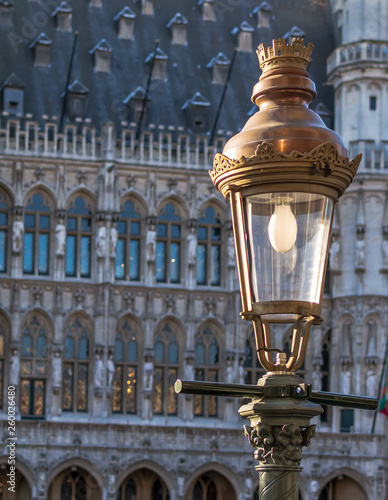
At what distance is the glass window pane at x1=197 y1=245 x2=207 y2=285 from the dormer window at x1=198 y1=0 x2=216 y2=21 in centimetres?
845

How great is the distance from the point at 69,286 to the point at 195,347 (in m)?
4.09

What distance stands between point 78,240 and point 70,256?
0.51m

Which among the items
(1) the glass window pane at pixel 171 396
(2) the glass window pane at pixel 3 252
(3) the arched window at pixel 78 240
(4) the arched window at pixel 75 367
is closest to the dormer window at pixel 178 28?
(3) the arched window at pixel 78 240

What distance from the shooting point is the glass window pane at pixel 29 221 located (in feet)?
121

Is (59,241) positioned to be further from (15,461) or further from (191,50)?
(191,50)

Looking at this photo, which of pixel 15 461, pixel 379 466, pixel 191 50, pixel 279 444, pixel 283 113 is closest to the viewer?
pixel 279 444

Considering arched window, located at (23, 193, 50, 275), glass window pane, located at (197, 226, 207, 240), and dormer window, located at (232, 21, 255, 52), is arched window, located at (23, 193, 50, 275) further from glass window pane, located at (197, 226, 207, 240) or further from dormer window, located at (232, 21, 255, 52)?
dormer window, located at (232, 21, 255, 52)

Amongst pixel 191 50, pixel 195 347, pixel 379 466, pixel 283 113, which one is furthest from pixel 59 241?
pixel 283 113

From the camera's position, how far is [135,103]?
128ft

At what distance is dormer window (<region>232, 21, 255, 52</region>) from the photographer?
4212cm

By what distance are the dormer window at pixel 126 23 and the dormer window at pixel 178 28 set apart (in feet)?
4.06

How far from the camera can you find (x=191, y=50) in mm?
41594

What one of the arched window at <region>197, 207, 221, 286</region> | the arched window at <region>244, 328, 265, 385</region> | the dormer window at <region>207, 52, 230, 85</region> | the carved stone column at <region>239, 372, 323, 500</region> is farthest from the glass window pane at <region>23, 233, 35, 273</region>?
the carved stone column at <region>239, 372, 323, 500</region>

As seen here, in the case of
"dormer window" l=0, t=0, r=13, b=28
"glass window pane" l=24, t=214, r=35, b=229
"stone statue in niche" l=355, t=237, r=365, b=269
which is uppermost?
"dormer window" l=0, t=0, r=13, b=28
